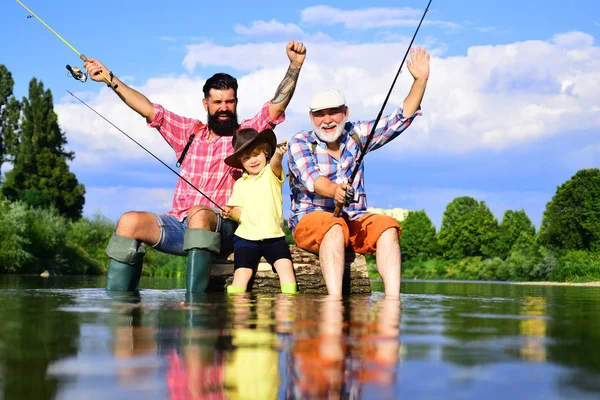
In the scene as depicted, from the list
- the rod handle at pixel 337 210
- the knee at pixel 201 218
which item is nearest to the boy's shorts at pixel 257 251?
the knee at pixel 201 218

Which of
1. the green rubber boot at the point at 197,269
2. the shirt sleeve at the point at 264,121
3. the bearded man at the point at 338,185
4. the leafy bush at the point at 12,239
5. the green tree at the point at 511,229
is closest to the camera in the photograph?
the bearded man at the point at 338,185

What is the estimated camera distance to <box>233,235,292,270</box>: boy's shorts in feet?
22.9

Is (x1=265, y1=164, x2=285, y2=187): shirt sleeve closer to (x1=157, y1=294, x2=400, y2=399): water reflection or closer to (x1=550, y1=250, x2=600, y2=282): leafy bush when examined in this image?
(x1=157, y1=294, x2=400, y2=399): water reflection

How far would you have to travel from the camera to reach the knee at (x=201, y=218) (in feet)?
22.4

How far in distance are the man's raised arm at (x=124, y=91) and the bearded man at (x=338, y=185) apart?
5.01 feet

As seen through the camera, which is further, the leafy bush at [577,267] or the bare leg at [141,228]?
the leafy bush at [577,267]

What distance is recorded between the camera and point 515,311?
17.2 ft

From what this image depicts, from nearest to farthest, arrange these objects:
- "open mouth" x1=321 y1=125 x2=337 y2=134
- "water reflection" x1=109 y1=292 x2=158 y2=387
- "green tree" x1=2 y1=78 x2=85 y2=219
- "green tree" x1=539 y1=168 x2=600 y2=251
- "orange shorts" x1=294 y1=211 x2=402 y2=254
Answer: "water reflection" x1=109 y1=292 x2=158 y2=387, "orange shorts" x1=294 y1=211 x2=402 y2=254, "open mouth" x1=321 y1=125 x2=337 y2=134, "green tree" x1=539 y1=168 x2=600 y2=251, "green tree" x1=2 y1=78 x2=85 y2=219

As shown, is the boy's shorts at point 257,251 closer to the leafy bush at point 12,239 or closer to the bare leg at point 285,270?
the bare leg at point 285,270

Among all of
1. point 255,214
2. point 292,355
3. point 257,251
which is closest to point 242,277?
point 257,251

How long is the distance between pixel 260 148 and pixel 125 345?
4.28 meters

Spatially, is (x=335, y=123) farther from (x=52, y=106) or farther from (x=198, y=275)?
(x=52, y=106)

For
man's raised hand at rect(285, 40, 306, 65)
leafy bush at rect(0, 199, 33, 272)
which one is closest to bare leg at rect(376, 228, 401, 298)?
man's raised hand at rect(285, 40, 306, 65)

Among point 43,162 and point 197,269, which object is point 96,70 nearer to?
point 197,269
